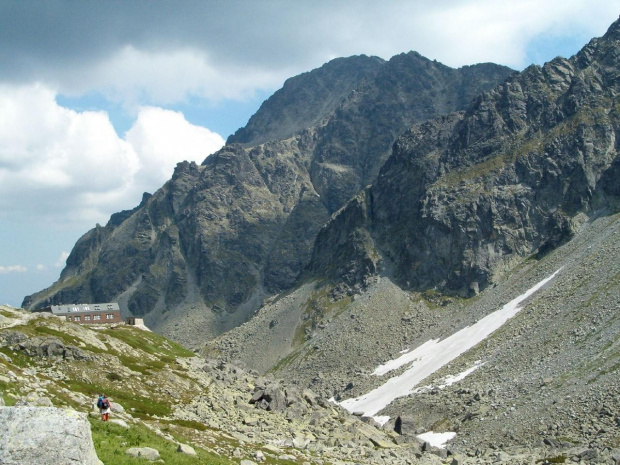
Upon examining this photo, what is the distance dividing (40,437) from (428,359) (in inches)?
5620

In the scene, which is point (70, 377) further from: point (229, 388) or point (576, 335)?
point (576, 335)

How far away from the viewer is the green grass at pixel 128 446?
27.8 metres

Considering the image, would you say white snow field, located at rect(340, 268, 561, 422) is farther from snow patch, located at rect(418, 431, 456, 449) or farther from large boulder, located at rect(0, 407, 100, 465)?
large boulder, located at rect(0, 407, 100, 465)

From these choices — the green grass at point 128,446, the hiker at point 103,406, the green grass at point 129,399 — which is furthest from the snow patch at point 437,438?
the hiker at point 103,406

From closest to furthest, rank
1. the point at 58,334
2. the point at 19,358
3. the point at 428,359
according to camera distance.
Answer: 1. the point at 19,358
2. the point at 58,334
3. the point at 428,359

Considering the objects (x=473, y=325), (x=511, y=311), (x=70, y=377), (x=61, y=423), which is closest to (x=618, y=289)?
(x=511, y=311)

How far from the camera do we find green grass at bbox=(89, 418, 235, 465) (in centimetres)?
2782

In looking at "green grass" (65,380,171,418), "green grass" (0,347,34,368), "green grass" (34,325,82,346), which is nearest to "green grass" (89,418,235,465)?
"green grass" (65,380,171,418)

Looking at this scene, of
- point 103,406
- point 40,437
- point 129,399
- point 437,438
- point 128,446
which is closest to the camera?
point 40,437

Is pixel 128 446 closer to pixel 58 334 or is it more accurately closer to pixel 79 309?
pixel 58 334

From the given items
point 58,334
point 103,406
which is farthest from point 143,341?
point 103,406

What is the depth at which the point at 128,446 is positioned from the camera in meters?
30.7

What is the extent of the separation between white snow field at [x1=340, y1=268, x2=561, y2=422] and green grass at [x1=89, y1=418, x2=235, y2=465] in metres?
99.0

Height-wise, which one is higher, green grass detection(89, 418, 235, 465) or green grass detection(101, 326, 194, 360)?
green grass detection(101, 326, 194, 360)
